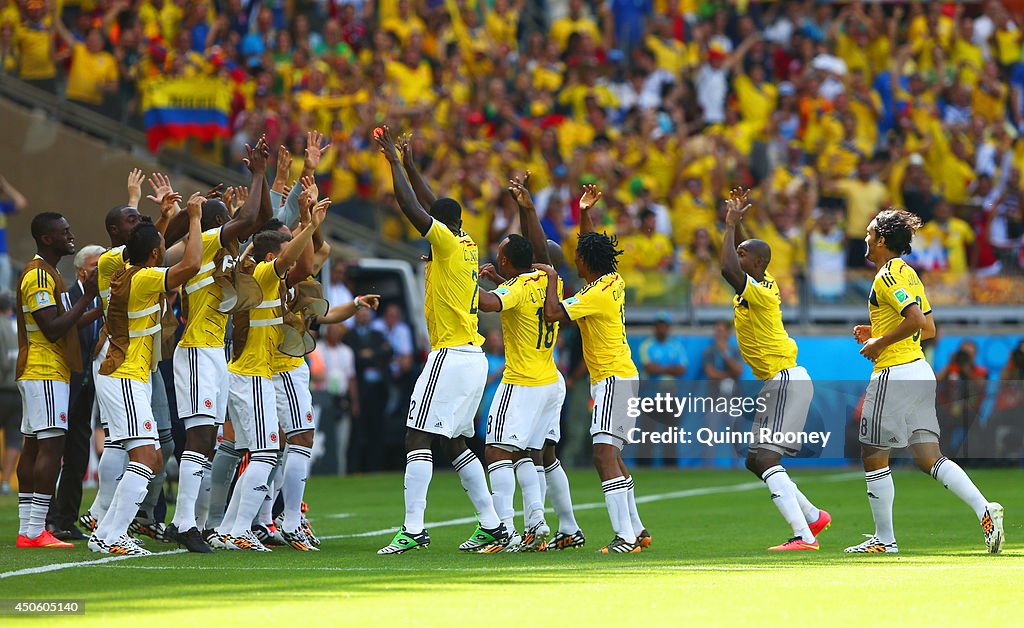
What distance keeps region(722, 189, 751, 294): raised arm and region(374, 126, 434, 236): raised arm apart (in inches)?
88.5

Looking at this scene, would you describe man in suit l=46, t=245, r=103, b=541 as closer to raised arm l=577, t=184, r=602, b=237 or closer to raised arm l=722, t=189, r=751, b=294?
raised arm l=577, t=184, r=602, b=237

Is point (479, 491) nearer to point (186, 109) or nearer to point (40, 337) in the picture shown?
point (40, 337)

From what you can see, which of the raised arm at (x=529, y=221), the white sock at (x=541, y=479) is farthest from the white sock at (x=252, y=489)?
the raised arm at (x=529, y=221)

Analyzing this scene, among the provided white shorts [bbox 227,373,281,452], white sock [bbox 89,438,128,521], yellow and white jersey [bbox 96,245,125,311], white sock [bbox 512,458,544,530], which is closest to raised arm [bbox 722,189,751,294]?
white sock [bbox 512,458,544,530]

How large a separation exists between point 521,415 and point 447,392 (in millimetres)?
668

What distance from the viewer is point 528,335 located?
39.9ft

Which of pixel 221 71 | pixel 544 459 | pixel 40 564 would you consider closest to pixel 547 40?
pixel 221 71

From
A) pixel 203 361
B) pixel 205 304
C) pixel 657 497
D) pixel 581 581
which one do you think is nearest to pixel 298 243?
pixel 205 304

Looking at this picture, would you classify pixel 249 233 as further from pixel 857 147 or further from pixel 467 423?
pixel 857 147

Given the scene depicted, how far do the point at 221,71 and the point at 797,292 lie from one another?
911 centimetres

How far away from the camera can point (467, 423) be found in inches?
469

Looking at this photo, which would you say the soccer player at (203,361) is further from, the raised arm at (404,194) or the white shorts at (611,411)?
the white shorts at (611,411)

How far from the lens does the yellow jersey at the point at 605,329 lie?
1200cm

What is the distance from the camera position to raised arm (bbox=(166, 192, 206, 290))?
35.8 ft
